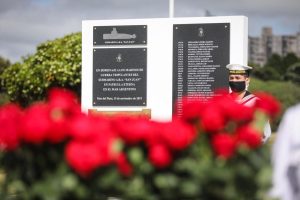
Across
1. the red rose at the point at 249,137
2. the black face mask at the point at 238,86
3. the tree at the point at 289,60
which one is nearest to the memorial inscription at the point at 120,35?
the black face mask at the point at 238,86

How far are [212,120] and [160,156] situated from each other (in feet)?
0.75

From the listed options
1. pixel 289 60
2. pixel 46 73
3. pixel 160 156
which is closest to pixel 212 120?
pixel 160 156

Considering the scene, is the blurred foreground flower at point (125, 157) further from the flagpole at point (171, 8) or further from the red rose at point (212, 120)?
the flagpole at point (171, 8)

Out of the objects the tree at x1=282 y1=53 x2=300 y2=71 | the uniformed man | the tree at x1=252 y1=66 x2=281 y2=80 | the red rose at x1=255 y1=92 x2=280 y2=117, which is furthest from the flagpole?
the tree at x1=282 y1=53 x2=300 y2=71

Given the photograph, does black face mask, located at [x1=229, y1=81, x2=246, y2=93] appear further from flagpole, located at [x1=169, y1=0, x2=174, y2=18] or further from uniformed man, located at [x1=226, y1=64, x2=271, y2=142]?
flagpole, located at [x1=169, y1=0, x2=174, y2=18]

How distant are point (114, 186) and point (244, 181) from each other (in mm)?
399

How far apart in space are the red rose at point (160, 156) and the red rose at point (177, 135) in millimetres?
29

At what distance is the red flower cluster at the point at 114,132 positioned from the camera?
2279 mm

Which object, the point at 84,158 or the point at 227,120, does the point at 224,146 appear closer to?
the point at 227,120

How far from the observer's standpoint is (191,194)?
7.55 ft

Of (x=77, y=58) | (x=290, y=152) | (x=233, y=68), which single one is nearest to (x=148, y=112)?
(x=233, y=68)

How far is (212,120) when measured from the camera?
7.95 ft

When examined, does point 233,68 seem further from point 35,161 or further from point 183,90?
point 35,161

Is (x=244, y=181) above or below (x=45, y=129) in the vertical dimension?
below
